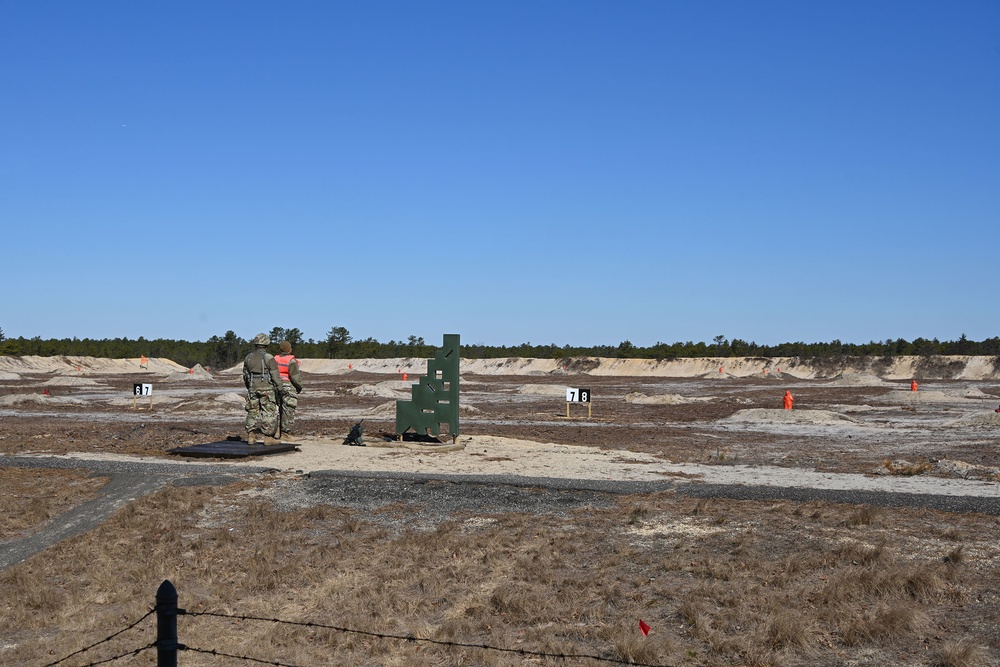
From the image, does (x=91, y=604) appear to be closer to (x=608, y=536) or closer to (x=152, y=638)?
(x=152, y=638)

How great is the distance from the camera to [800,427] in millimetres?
29641

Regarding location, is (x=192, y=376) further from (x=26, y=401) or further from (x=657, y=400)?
(x=657, y=400)

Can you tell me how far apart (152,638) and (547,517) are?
223 inches

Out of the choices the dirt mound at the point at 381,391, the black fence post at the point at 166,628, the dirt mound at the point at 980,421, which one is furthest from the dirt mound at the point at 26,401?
the black fence post at the point at 166,628

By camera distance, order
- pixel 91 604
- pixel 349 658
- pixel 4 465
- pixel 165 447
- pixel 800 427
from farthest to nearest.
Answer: pixel 800 427, pixel 165 447, pixel 4 465, pixel 91 604, pixel 349 658

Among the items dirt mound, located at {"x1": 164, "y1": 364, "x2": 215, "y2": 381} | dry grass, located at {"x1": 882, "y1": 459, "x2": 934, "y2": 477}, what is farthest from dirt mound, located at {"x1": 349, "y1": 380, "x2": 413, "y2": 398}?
dry grass, located at {"x1": 882, "y1": 459, "x2": 934, "y2": 477}

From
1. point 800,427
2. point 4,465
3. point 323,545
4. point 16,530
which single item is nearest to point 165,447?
point 4,465

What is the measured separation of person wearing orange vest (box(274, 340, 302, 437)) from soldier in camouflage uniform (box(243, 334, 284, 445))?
120 millimetres

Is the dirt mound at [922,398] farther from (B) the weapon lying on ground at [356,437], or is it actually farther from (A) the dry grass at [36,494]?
(A) the dry grass at [36,494]

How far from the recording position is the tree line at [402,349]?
Answer: 102 m

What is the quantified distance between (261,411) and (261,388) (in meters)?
0.58

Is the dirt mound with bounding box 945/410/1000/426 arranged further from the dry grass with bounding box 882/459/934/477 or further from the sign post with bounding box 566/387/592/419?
the dry grass with bounding box 882/459/934/477

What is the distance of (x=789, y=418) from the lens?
32406mm

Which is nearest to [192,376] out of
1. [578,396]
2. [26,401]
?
[26,401]
